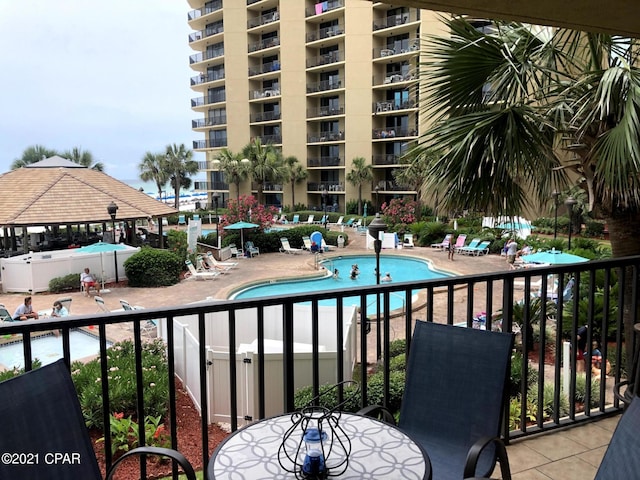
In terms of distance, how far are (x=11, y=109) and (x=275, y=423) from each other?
231 metres

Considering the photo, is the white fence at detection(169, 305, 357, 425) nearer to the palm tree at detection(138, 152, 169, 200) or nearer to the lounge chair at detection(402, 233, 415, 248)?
the lounge chair at detection(402, 233, 415, 248)

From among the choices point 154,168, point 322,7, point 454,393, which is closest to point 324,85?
point 322,7

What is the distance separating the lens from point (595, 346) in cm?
885

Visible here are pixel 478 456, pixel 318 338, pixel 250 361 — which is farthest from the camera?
pixel 250 361

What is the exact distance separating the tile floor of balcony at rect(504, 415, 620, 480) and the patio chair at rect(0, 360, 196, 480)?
193 centimetres

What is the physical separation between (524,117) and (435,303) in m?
10.2

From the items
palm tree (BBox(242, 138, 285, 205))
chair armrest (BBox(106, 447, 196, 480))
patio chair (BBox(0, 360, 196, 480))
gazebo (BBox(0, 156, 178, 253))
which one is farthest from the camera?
palm tree (BBox(242, 138, 285, 205))

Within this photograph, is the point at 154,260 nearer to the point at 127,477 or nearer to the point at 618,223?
the point at 127,477

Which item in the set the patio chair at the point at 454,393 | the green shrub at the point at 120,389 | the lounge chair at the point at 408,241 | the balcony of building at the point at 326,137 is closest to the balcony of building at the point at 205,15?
the balcony of building at the point at 326,137

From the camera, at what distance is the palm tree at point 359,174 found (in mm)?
35469

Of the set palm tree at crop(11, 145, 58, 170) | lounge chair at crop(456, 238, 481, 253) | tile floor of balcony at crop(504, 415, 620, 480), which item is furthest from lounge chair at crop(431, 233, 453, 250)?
palm tree at crop(11, 145, 58, 170)

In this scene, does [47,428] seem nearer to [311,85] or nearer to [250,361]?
[250,361]

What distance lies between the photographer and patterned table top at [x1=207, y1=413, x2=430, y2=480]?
5.19 feet

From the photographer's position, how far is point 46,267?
1708 cm
